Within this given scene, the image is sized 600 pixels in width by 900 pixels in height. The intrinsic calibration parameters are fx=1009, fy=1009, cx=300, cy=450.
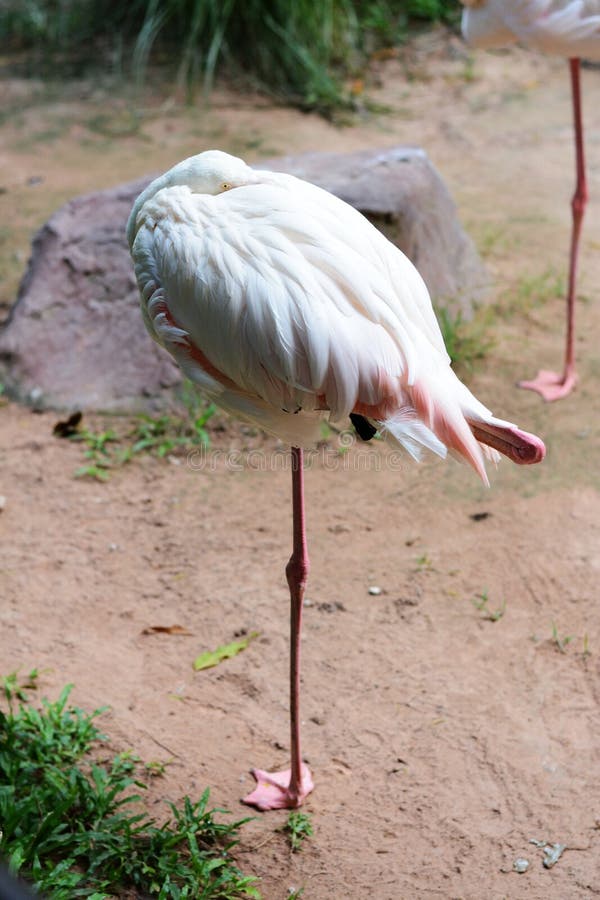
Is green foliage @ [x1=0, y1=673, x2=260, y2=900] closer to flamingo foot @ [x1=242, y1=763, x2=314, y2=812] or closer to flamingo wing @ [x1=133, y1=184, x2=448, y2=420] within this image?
flamingo foot @ [x1=242, y1=763, x2=314, y2=812]

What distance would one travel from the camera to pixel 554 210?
6.23 meters

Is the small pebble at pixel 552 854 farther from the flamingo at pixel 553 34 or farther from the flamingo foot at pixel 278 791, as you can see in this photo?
the flamingo at pixel 553 34

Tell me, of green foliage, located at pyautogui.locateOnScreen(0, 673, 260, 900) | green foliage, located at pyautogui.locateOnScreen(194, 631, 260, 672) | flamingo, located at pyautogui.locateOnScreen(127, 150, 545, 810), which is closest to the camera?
flamingo, located at pyautogui.locateOnScreen(127, 150, 545, 810)

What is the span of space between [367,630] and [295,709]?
28.2 inches

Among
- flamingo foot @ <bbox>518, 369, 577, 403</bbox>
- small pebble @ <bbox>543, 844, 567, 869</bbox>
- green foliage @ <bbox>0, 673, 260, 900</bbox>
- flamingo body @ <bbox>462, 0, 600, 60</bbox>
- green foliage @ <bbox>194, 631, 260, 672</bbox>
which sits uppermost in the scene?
flamingo body @ <bbox>462, 0, 600, 60</bbox>

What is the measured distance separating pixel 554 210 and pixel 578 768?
419 cm

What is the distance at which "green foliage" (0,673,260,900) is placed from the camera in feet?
8.23

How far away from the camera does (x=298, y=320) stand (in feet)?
7.69

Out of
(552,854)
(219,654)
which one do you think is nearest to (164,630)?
(219,654)

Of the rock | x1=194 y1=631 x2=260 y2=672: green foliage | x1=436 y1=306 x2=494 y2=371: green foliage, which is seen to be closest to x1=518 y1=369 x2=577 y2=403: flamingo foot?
x1=436 y1=306 x2=494 y2=371: green foliage

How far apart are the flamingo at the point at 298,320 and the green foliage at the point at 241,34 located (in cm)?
530

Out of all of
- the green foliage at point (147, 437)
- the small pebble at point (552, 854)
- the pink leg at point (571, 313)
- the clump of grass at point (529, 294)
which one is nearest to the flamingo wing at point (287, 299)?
the small pebble at point (552, 854)

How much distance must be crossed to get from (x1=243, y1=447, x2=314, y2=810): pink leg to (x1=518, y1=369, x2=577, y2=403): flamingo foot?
2071 mm

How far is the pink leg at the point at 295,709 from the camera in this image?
8.93 feet
